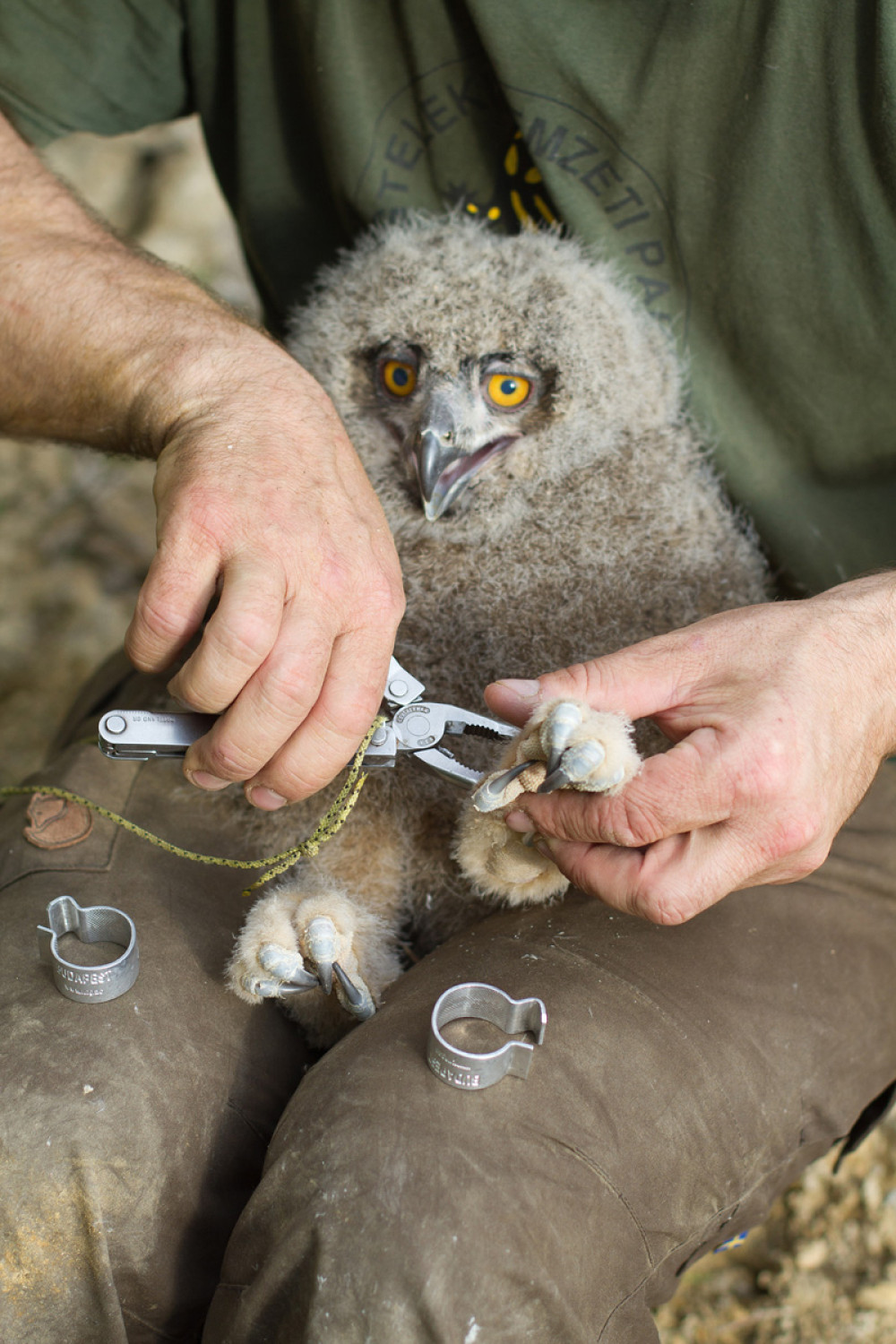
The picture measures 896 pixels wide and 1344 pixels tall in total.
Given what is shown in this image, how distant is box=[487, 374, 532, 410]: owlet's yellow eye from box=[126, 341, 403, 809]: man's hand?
0.40 metres

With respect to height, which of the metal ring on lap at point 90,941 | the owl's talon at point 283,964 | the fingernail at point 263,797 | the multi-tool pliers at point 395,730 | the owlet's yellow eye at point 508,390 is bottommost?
the owl's talon at point 283,964

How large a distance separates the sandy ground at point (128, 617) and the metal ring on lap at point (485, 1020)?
3.84 ft

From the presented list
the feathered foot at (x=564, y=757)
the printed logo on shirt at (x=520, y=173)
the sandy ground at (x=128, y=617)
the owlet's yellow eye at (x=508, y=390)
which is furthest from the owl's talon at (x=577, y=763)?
the sandy ground at (x=128, y=617)

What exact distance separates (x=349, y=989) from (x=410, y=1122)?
248 millimetres

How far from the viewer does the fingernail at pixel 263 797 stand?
128cm

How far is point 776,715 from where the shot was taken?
1.13m

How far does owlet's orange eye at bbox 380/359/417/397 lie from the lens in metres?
1.65

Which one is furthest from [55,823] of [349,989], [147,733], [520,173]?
[520,173]

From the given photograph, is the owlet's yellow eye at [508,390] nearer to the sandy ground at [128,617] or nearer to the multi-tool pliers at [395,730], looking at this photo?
the multi-tool pliers at [395,730]

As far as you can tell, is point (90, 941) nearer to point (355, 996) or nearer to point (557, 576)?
point (355, 996)

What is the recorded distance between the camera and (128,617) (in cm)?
367

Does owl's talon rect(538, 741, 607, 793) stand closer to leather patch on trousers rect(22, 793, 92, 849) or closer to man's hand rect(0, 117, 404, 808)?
man's hand rect(0, 117, 404, 808)

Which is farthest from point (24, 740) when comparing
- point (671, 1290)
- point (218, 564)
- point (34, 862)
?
point (671, 1290)

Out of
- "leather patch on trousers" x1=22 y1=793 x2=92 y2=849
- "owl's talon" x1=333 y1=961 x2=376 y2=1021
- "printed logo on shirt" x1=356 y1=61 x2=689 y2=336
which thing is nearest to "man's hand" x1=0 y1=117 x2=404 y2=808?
"owl's talon" x1=333 y1=961 x2=376 y2=1021
